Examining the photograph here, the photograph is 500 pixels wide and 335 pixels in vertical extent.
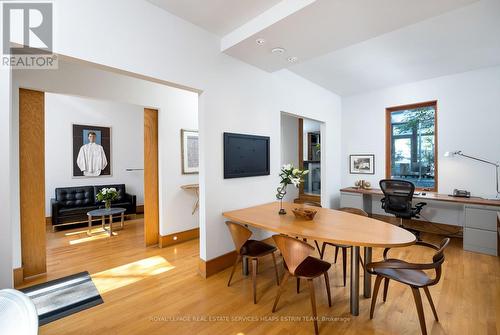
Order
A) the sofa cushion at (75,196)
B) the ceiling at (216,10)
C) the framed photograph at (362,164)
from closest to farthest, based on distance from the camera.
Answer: the ceiling at (216,10)
the sofa cushion at (75,196)
the framed photograph at (362,164)

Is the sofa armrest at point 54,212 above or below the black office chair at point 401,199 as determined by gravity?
below

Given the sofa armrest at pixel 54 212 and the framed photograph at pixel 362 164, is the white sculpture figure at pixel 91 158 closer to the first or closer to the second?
the sofa armrest at pixel 54 212

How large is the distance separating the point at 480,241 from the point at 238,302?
389 cm

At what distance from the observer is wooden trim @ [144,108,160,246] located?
12.8ft

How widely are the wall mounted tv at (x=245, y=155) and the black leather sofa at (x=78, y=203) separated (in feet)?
12.7

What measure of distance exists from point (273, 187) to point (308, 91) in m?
2.18

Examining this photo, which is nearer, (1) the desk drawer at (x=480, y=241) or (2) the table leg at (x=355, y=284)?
(2) the table leg at (x=355, y=284)

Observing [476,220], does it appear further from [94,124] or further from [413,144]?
[94,124]

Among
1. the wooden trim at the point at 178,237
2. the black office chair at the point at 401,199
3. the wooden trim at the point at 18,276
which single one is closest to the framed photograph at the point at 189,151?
the wooden trim at the point at 178,237

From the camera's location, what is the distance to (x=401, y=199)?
4.04 meters

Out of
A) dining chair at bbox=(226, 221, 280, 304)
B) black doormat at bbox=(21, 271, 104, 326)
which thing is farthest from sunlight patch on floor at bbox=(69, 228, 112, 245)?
dining chair at bbox=(226, 221, 280, 304)

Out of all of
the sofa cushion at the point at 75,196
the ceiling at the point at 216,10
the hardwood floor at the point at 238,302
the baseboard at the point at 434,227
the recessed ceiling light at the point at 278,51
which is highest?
the ceiling at the point at 216,10

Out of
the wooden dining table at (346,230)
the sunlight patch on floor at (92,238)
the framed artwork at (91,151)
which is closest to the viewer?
the wooden dining table at (346,230)

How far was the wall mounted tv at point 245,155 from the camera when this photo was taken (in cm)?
307
